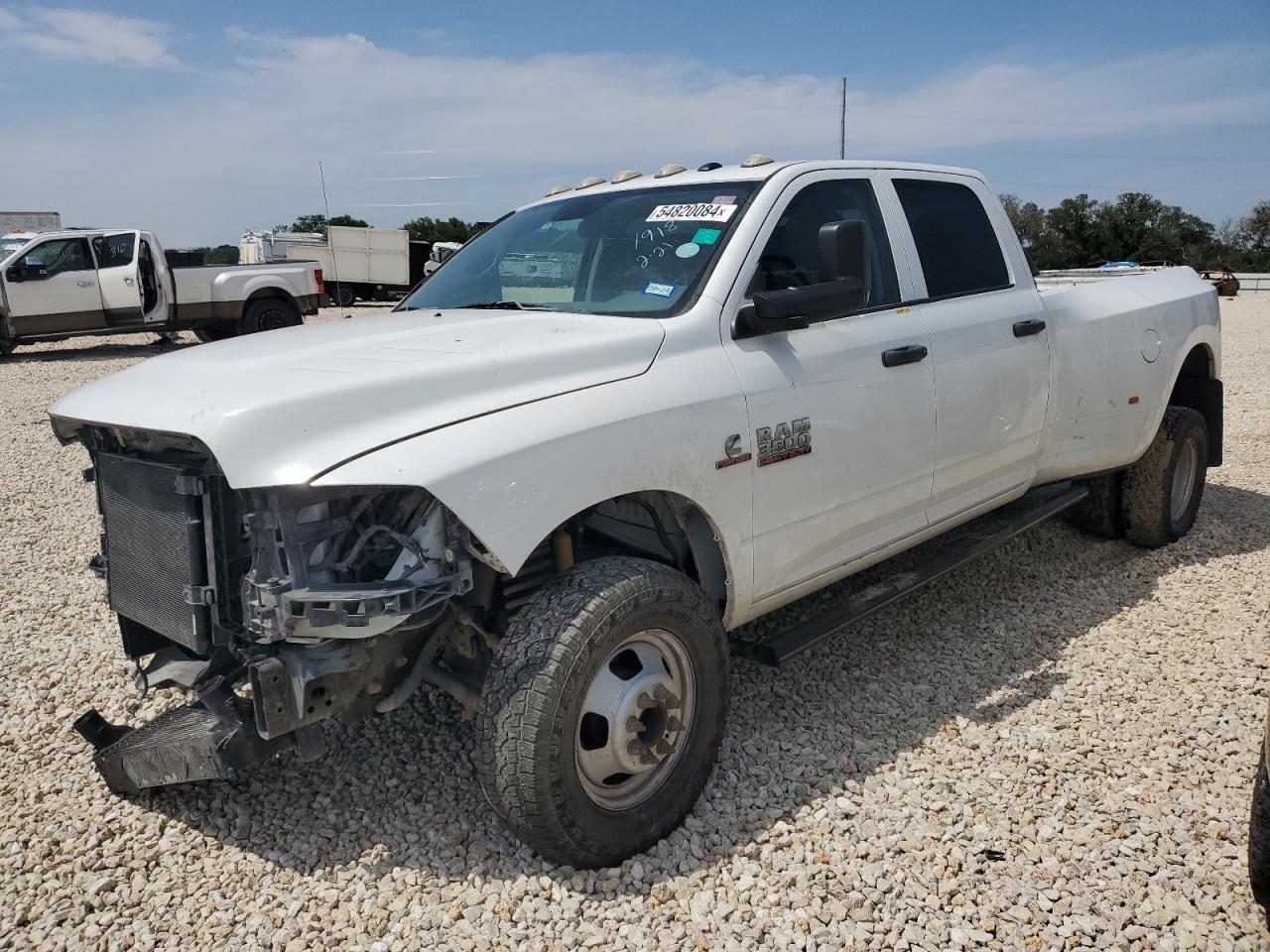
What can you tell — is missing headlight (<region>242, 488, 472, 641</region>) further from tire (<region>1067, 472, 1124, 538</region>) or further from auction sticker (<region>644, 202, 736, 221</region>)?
tire (<region>1067, 472, 1124, 538</region>)

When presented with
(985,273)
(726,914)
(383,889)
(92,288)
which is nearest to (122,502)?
(383,889)

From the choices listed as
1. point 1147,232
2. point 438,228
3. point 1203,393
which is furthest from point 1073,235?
point 1203,393

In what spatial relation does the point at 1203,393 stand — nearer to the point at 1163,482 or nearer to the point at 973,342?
the point at 1163,482

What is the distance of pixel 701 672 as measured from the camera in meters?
2.93

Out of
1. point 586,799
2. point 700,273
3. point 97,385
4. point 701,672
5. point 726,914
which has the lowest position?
point 726,914

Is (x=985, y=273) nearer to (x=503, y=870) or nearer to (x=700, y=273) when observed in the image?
A: (x=700, y=273)

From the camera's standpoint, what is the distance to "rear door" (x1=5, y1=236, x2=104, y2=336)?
47.8 feet

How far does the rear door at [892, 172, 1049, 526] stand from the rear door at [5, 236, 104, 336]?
14.7 metres

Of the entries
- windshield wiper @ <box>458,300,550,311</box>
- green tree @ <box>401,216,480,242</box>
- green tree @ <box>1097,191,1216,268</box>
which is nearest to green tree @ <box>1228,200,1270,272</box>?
green tree @ <box>1097,191,1216,268</box>

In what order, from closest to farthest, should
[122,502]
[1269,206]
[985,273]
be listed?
[122,502] < [985,273] < [1269,206]

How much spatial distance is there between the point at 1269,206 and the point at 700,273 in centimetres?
6064

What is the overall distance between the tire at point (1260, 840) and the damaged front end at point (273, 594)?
80.5 inches

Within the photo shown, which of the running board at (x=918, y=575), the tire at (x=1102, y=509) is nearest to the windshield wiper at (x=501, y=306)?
the running board at (x=918, y=575)

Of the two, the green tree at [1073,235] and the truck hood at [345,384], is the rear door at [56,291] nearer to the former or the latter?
the truck hood at [345,384]
